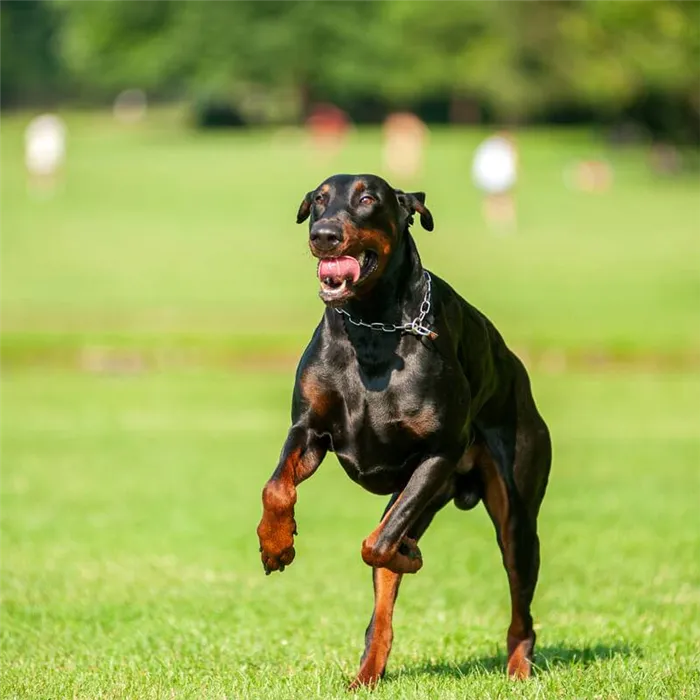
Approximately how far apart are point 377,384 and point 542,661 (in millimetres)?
1783

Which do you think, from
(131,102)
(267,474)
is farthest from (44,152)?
(131,102)

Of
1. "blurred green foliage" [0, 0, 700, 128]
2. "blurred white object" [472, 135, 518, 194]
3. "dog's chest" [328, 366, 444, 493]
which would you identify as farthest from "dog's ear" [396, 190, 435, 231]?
"blurred green foliage" [0, 0, 700, 128]

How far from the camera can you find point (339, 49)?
108m

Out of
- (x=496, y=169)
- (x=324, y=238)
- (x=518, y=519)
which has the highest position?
(x=496, y=169)

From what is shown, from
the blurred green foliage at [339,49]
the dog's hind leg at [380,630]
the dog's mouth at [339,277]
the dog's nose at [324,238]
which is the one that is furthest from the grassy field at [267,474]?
the blurred green foliage at [339,49]

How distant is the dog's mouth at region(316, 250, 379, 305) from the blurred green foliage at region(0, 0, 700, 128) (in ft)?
230

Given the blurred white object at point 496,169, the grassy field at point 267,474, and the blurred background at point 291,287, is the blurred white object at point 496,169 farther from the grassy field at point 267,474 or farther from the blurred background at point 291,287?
the grassy field at point 267,474

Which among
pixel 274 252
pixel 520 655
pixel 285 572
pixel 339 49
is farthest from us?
pixel 339 49

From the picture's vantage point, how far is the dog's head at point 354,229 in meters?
6.39

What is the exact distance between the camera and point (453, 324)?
23.0 ft

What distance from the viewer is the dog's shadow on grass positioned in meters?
7.23

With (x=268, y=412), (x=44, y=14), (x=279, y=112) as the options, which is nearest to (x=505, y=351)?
(x=268, y=412)

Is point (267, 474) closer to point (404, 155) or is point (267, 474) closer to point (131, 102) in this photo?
point (404, 155)

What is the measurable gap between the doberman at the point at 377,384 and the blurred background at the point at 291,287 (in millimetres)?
1112
